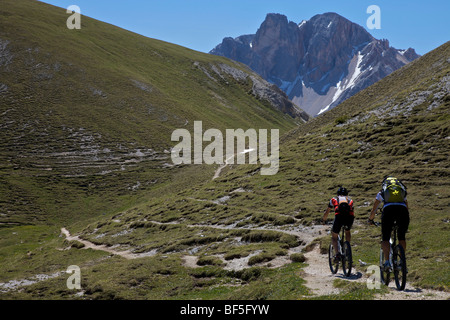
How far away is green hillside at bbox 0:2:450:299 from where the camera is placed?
21375 mm

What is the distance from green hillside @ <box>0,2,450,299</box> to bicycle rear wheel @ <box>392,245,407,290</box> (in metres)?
1.19

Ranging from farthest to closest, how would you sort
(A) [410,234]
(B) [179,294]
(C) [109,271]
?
(C) [109,271]
(A) [410,234]
(B) [179,294]

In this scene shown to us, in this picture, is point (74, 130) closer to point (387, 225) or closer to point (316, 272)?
point (316, 272)

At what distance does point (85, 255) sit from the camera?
128 feet

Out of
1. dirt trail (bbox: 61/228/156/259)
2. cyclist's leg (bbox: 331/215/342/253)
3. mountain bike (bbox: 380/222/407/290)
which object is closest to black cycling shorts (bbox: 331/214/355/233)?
cyclist's leg (bbox: 331/215/342/253)

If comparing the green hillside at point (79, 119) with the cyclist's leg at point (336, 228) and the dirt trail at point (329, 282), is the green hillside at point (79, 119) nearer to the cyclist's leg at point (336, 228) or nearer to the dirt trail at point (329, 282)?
the dirt trail at point (329, 282)

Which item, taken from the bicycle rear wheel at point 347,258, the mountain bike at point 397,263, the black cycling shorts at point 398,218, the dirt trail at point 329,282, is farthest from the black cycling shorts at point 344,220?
the black cycling shorts at point 398,218

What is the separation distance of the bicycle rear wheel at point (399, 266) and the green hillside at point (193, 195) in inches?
46.8

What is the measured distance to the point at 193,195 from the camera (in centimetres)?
5959

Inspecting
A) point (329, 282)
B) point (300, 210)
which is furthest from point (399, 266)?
point (300, 210)

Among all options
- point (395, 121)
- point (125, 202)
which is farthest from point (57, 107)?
point (395, 121)

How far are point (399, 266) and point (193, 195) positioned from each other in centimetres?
4869
